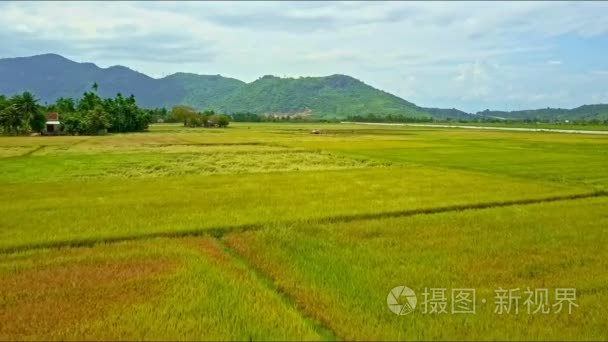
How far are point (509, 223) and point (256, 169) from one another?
14750mm

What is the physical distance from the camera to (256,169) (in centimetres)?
2483

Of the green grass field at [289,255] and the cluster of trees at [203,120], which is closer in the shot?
the green grass field at [289,255]

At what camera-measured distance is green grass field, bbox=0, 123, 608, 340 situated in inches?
246

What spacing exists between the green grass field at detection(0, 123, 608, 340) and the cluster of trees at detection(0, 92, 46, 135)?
45150 millimetres

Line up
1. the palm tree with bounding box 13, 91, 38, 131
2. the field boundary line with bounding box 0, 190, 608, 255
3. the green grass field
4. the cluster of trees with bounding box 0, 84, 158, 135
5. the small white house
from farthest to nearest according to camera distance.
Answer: the small white house
the cluster of trees with bounding box 0, 84, 158, 135
the palm tree with bounding box 13, 91, 38, 131
the field boundary line with bounding box 0, 190, 608, 255
the green grass field

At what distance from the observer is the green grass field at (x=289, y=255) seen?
624cm

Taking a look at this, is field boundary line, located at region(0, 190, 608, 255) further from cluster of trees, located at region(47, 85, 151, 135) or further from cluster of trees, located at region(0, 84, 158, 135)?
cluster of trees, located at region(47, 85, 151, 135)

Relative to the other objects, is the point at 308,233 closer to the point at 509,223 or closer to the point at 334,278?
the point at 334,278

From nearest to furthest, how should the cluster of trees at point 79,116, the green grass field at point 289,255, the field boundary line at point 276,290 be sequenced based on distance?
the field boundary line at point 276,290 < the green grass field at point 289,255 < the cluster of trees at point 79,116

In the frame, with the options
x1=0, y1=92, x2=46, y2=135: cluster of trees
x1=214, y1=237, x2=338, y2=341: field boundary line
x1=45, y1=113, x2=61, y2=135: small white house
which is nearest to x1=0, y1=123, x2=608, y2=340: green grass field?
x1=214, y1=237, x2=338, y2=341: field boundary line

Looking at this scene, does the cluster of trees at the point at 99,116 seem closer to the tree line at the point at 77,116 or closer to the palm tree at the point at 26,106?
the tree line at the point at 77,116

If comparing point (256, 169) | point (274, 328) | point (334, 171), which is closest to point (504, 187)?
point (334, 171)

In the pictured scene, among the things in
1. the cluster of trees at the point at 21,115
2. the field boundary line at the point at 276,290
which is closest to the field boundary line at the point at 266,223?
the field boundary line at the point at 276,290

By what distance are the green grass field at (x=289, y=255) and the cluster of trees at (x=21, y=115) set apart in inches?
1778
